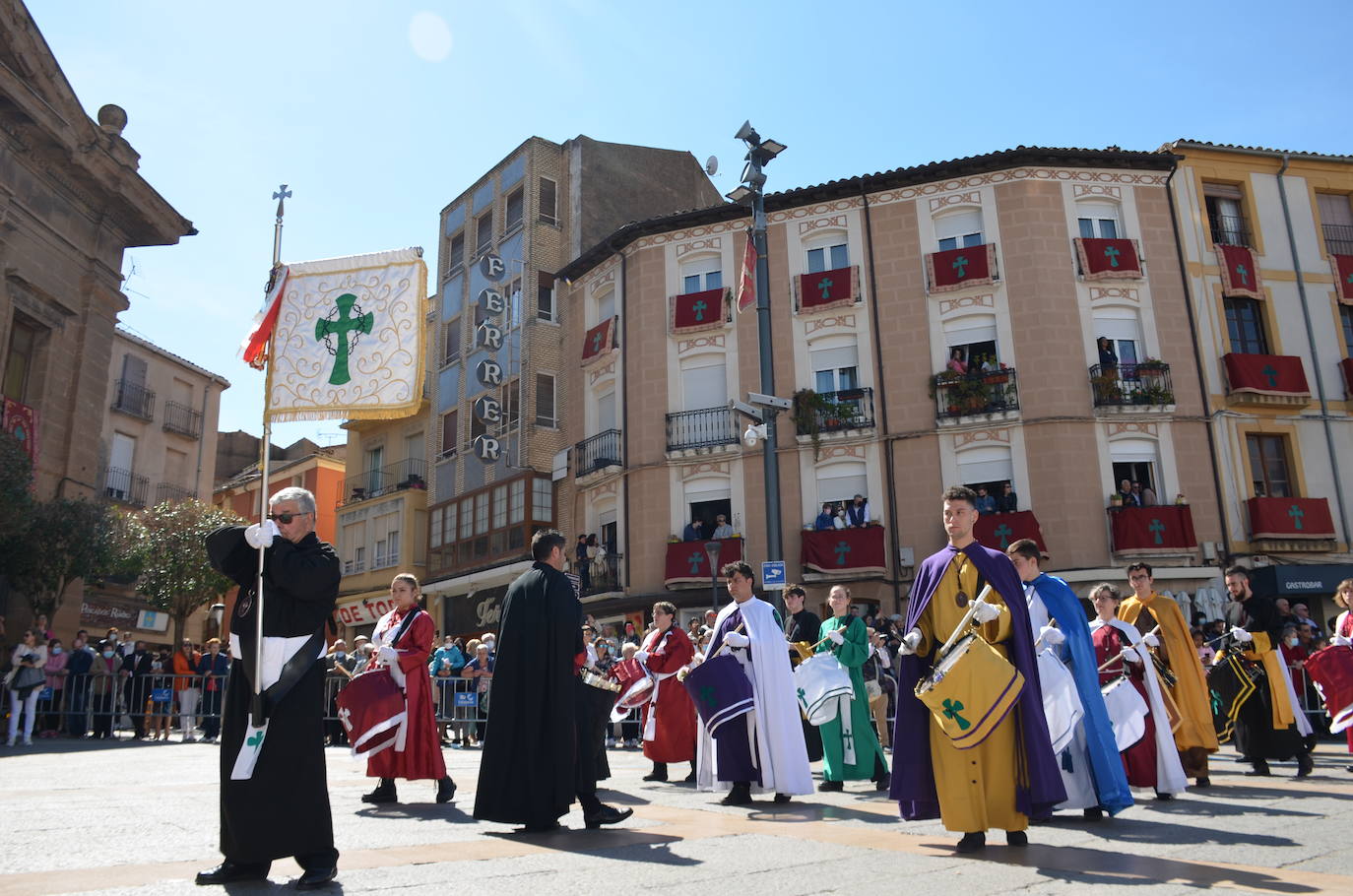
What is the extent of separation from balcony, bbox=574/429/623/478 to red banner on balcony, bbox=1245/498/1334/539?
16.8m

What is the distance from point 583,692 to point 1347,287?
28377 millimetres

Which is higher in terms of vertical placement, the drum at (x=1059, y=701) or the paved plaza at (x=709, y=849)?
the drum at (x=1059, y=701)

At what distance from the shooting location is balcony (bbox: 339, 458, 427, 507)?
39.8m

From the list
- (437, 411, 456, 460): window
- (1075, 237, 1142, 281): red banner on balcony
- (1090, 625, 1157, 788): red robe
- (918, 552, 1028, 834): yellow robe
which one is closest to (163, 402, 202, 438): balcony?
(437, 411, 456, 460): window

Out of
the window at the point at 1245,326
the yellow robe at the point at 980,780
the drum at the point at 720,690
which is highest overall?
the window at the point at 1245,326

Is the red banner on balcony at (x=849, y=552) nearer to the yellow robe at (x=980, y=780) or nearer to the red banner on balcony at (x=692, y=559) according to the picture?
the red banner on balcony at (x=692, y=559)

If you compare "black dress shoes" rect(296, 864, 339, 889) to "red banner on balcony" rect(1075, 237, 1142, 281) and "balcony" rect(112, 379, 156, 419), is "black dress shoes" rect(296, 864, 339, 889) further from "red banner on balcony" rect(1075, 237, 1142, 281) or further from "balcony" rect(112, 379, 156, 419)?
"balcony" rect(112, 379, 156, 419)

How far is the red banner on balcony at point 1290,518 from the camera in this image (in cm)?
2578

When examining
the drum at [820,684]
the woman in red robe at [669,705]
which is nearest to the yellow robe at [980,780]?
the drum at [820,684]

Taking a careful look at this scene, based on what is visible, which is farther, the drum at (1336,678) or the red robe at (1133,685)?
the drum at (1336,678)

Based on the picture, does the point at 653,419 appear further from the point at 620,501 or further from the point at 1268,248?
the point at 1268,248

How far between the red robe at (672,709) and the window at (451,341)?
95.3ft

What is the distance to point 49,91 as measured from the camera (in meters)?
25.7

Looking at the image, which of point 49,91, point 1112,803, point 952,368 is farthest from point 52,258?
point 1112,803
